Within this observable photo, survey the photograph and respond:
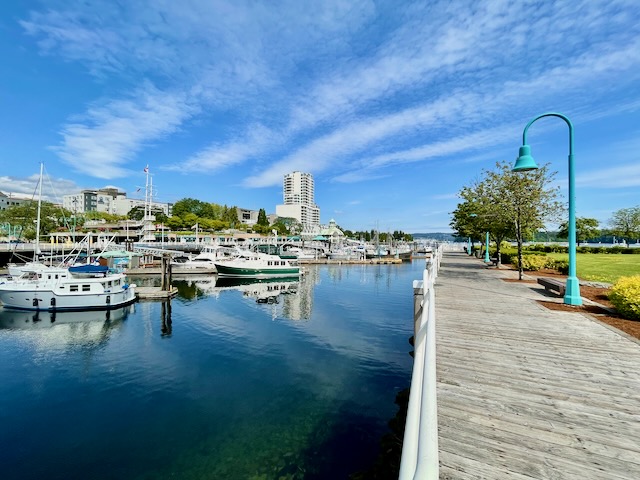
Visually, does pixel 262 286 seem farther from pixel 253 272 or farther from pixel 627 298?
pixel 627 298

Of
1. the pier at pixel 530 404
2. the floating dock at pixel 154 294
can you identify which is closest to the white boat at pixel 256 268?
the floating dock at pixel 154 294

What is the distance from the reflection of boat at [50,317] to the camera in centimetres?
2209

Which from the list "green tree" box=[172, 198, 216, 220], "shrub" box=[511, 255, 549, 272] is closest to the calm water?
"shrub" box=[511, 255, 549, 272]

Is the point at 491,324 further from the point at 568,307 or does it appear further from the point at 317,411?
the point at 317,411

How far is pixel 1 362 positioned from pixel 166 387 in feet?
33.2

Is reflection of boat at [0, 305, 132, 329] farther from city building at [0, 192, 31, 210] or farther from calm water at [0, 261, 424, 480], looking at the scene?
city building at [0, 192, 31, 210]

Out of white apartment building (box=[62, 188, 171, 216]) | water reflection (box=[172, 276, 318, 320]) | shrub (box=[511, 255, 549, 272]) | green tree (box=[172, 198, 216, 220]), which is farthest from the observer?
white apartment building (box=[62, 188, 171, 216])

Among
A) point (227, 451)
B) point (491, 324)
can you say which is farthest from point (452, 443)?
point (227, 451)

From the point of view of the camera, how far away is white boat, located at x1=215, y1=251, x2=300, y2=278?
152ft

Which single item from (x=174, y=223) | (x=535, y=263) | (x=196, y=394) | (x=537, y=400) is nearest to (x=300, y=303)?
(x=196, y=394)

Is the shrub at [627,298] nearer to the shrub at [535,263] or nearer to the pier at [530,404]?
the pier at [530,404]

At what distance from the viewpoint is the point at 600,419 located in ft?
14.5

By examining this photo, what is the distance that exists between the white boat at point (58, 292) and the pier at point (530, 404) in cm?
2754

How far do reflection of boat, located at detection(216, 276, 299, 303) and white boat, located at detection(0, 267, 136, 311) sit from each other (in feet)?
42.4
